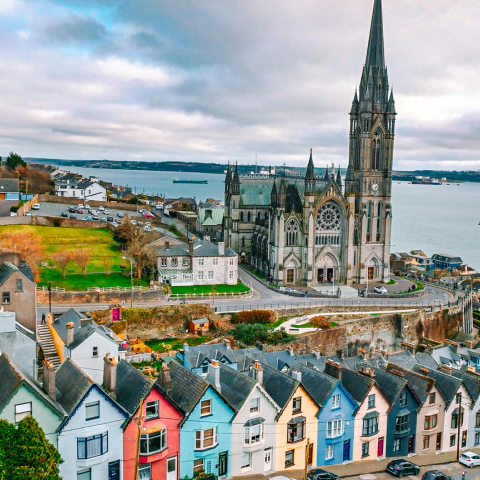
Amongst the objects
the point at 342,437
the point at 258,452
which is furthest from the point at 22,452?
the point at 342,437

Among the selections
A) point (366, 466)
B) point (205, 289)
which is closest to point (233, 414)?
point (366, 466)

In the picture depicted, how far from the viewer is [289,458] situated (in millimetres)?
29016

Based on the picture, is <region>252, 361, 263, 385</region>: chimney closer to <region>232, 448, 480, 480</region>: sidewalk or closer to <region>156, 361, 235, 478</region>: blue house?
<region>156, 361, 235, 478</region>: blue house

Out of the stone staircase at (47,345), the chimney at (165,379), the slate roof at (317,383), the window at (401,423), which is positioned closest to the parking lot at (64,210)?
the stone staircase at (47,345)

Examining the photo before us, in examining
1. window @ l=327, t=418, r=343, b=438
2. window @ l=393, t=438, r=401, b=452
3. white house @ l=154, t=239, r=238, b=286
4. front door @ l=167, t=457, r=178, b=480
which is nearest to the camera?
front door @ l=167, t=457, r=178, b=480

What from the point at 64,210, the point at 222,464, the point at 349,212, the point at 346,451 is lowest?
the point at 346,451

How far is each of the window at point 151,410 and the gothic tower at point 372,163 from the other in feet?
178

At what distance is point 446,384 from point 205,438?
16531mm

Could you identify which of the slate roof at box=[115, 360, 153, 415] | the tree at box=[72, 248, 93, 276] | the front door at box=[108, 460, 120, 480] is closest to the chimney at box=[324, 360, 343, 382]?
the slate roof at box=[115, 360, 153, 415]

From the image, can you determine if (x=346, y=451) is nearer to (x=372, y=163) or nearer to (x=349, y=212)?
(x=349, y=212)

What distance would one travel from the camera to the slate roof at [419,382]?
107ft

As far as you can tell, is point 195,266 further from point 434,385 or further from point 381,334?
point 434,385

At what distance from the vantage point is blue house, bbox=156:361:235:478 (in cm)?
2617

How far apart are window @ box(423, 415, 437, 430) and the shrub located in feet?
83.6
